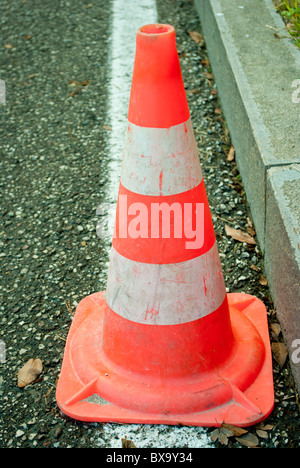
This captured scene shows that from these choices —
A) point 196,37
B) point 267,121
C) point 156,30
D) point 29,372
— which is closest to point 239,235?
point 267,121

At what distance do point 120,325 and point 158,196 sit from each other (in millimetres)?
601

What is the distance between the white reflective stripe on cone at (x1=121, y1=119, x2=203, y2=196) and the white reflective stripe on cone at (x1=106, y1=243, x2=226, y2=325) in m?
0.31

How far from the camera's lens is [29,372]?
2.61 m

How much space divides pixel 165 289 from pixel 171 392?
44 centimetres

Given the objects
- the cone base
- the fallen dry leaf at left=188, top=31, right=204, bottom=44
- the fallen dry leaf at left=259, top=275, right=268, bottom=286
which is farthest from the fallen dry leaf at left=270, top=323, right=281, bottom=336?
the fallen dry leaf at left=188, top=31, right=204, bottom=44

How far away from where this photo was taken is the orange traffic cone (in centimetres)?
211

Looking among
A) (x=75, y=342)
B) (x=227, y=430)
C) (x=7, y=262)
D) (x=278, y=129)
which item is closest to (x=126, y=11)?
(x=278, y=129)

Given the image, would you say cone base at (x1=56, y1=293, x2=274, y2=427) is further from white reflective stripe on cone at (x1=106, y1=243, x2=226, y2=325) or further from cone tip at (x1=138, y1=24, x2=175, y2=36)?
cone tip at (x1=138, y1=24, x2=175, y2=36)

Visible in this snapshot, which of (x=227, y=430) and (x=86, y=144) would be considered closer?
(x=227, y=430)

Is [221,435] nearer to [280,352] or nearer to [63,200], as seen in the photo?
[280,352]

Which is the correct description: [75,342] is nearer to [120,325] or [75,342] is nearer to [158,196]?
[120,325]

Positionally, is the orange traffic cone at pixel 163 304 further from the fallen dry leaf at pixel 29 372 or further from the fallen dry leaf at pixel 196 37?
the fallen dry leaf at pixel 196 37

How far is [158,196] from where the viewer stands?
2164mm

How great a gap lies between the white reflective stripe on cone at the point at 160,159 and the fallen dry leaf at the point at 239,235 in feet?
3.80
